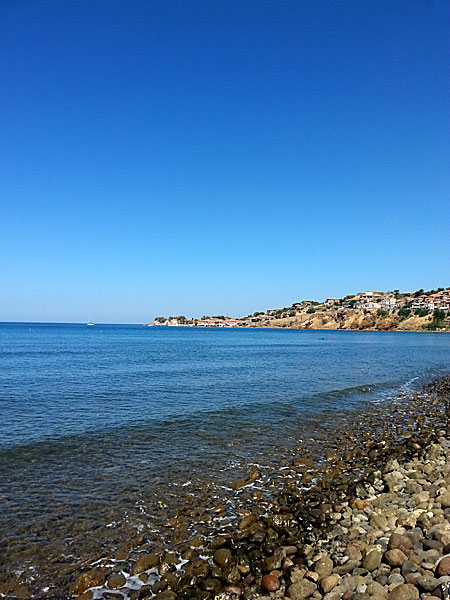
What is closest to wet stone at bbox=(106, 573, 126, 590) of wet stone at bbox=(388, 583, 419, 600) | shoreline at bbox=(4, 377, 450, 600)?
shoreline at bbox=(4, 377, 450, 600)

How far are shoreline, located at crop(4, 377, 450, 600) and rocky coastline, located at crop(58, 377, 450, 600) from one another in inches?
0.8

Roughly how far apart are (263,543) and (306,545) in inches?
35.6

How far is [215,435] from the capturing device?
16.0 metres

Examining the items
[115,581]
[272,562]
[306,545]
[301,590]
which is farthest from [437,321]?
[115,581]

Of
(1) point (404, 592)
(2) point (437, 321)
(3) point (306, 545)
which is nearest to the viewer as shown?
(1) point (404, 592)

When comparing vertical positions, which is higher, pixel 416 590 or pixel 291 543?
pixel 416 590

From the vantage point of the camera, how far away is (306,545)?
296 inches

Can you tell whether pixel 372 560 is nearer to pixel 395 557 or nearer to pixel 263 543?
pixel 395 557

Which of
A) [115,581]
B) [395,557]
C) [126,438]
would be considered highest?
[395,557]

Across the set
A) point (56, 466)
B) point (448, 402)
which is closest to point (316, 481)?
point (56, 466)

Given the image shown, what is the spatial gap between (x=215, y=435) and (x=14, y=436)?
8.42m

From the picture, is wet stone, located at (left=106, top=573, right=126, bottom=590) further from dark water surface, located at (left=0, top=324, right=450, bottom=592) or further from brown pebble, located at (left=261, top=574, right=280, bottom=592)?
brown pebble, located at (left=261, top=574, right=280, bottom=592)

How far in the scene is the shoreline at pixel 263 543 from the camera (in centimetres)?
648

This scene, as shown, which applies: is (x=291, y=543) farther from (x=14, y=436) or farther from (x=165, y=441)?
(x=14, y=436)
